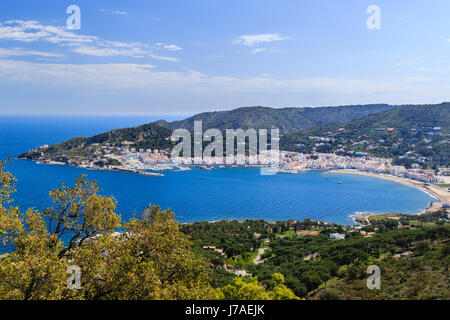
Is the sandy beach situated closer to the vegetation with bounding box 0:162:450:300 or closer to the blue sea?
the blue sea

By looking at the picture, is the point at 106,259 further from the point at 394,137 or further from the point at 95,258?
the point at 394,137

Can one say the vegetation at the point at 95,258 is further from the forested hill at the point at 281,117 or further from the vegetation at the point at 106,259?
the forested hill at the point at 281,117

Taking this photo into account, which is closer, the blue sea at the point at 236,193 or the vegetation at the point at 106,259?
the vegetation at the point at 106,259

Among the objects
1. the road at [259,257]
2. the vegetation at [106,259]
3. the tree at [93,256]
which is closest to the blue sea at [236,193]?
the road at [259,257]

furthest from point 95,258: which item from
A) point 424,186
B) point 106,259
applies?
point 424,186

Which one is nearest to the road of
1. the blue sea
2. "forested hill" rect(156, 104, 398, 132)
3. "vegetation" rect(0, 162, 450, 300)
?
"vegetation" rect(0, 162, 450, 300)
